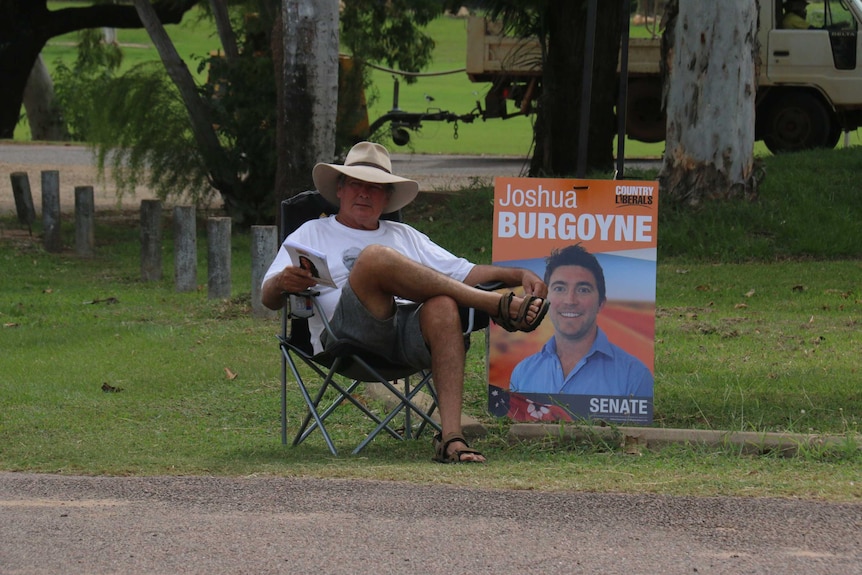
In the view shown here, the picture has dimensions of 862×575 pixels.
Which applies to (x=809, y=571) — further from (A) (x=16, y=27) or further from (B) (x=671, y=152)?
(A) (x=16, y=27)

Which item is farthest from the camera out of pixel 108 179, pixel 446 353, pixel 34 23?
pixel 108 179

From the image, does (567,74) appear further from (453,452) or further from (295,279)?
(453,452)

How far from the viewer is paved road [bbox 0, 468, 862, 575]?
153 inches

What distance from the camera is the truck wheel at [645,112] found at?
67.7 ft

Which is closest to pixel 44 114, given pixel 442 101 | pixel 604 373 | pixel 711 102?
pixel 442 101

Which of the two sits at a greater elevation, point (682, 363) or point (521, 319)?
point (521, 319)

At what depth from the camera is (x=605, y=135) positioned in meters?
15.9

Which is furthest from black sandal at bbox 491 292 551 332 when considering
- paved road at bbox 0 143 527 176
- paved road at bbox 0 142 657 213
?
paved road at bbox 0 143 527 176

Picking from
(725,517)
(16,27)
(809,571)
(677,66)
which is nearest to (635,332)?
(725,517)

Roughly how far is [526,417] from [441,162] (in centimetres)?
1799

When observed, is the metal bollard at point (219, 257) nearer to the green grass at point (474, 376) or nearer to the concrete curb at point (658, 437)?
the green grass at point (474, 376)

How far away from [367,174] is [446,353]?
3.18 feet

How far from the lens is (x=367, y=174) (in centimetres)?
591

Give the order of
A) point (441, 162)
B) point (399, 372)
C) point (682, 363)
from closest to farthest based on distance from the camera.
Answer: point (399, 372) < point (682, 363) < point (441, 162)
